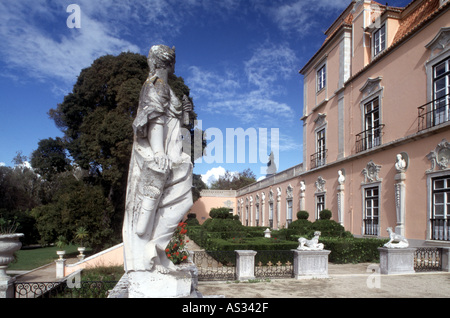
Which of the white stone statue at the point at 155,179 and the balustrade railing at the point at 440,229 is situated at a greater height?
the white stone statue at the point at 155,179

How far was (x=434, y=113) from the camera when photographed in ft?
35.3

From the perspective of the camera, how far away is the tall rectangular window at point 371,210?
13852mm

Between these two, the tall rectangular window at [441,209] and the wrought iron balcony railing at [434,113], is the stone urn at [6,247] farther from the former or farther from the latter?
the wrought iron balcony railing at [434,113]

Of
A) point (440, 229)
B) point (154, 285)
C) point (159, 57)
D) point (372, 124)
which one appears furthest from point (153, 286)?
point (372, 124)

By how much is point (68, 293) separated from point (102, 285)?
680 mm

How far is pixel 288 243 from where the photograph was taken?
39.3ft

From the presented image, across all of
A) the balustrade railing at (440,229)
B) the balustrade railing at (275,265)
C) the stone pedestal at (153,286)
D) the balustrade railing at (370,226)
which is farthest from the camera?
the balustrade railing at (370,226)

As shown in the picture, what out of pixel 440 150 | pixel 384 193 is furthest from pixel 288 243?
pixel 440 150

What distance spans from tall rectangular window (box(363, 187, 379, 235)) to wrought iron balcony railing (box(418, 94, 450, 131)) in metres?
3.71

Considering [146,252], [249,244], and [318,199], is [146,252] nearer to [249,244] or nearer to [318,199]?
[249,244]

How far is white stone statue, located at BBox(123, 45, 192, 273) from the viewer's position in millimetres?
2818

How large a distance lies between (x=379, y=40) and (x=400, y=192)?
23.5 ft

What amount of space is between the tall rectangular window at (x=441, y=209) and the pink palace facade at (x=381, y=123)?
31mm

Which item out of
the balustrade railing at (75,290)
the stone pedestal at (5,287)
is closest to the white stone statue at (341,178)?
the balustrade railing at (75,290)
